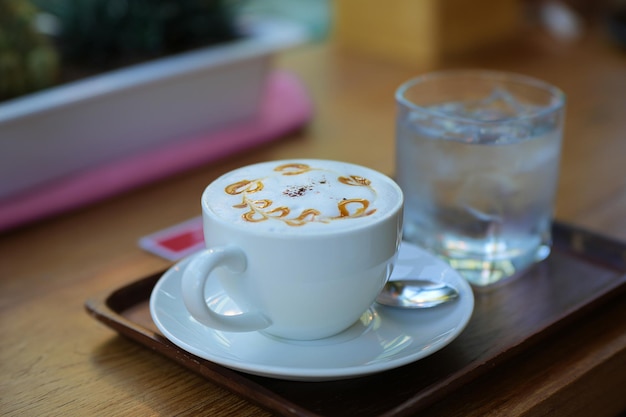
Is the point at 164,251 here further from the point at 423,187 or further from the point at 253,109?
the point at 253,109

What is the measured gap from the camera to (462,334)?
52cm

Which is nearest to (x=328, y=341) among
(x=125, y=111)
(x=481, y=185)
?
(x=481, y=185)

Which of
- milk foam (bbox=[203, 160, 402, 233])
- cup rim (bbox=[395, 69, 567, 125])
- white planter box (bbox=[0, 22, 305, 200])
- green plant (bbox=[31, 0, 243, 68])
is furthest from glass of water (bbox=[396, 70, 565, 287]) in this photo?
green plant (bbox=[31, 0, 243, 68])

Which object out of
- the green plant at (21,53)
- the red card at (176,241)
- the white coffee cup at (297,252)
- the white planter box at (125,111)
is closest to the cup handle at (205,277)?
the white coffee cup at (297,252)

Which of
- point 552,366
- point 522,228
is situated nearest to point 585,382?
point 552,366

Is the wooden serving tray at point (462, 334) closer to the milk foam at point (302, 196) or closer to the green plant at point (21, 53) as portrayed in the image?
the milk foam at point (302, 196)

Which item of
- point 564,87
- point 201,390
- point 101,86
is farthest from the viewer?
point 564,87

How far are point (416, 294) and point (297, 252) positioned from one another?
4.6 inches

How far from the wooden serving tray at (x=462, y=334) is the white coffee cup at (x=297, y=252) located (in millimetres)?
34

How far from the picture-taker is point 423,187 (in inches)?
24.5

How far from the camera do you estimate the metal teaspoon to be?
1.66 feet

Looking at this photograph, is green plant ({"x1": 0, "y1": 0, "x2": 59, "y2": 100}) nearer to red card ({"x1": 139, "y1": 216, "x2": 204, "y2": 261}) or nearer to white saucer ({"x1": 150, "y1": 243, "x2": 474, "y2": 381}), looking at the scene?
red card ({"x1": 139, "y1": 216, "x2": 204, "y2": 261})

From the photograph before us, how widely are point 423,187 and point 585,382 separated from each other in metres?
0.19

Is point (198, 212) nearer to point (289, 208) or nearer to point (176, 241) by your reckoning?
point (176, 241)
